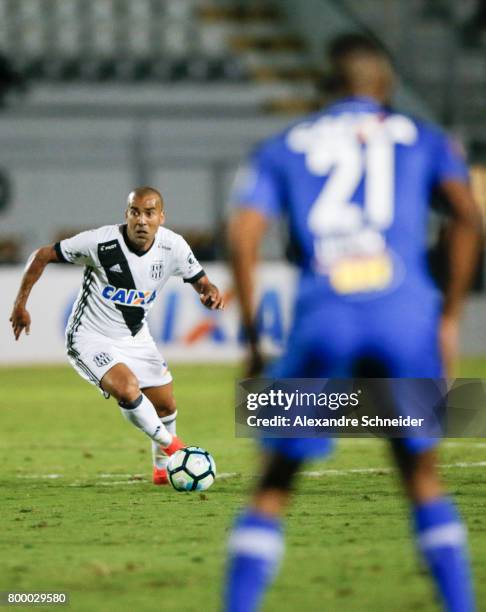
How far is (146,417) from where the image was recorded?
25.8 ft

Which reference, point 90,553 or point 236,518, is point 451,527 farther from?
point 236,518

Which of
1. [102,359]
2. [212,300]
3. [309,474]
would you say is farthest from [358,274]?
[309,474]

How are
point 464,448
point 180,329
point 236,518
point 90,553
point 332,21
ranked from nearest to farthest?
point 90,553 < point 236,518 < point 464,448 < point 180,329 < point 332,21

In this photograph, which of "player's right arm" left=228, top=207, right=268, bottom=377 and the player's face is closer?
"player's right arm" left=228, top=207, right=268, bottom=377

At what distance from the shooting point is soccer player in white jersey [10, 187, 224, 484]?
7996 mm

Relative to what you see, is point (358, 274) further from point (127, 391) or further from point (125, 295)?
point (125, 295)

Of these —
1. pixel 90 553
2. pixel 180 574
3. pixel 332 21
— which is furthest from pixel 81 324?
pixel 332 21

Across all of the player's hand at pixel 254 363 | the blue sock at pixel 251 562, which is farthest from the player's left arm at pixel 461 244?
the blue sock at pixel 251 562

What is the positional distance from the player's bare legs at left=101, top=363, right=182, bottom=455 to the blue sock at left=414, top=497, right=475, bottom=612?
403 cm

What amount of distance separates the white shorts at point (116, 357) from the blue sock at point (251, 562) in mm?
4226

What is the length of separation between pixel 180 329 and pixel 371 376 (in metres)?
14.9

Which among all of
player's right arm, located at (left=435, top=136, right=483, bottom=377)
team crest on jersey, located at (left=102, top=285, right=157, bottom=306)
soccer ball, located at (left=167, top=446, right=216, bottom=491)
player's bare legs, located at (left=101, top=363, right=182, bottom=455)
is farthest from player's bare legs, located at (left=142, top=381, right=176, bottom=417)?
player's right arm, located at (left=435, top=136, right=483, bottom=377)

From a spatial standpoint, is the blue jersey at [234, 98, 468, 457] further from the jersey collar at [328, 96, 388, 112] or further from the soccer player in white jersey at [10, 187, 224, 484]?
the soccer player in white jersey at [10, 187, 224, 484]

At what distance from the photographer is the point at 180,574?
5.32 m
